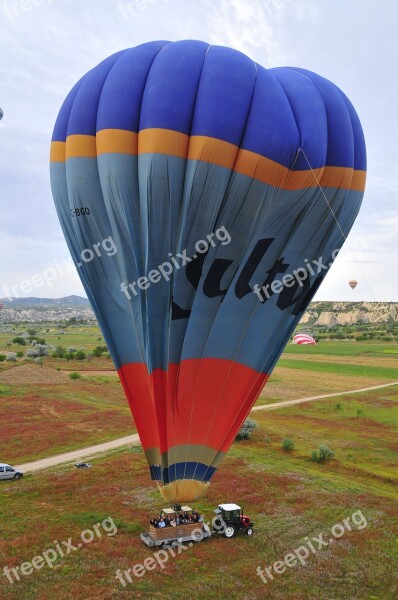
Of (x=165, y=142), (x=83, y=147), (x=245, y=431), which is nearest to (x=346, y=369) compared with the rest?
(x=245, y=431)

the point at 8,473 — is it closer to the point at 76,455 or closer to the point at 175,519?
the point at 76,455

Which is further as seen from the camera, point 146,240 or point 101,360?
point 101,360

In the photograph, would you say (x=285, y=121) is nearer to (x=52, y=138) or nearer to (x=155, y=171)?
(x=155, y=171)

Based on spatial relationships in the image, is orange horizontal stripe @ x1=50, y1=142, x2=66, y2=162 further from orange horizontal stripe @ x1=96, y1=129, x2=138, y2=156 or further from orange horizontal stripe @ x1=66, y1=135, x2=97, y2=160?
orange horizontal stripe @ x1=96, y1=129, x2=138, y2=156

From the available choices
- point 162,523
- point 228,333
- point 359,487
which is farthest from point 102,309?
point 359,487

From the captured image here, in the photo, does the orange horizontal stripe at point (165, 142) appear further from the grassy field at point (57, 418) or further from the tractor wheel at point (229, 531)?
the grassy field at point (57, 418)

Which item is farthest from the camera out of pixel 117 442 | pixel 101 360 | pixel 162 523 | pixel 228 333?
pixel 101 360

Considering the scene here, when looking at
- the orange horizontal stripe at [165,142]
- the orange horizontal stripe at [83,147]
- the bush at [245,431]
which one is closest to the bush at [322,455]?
the bush at [245,431]
